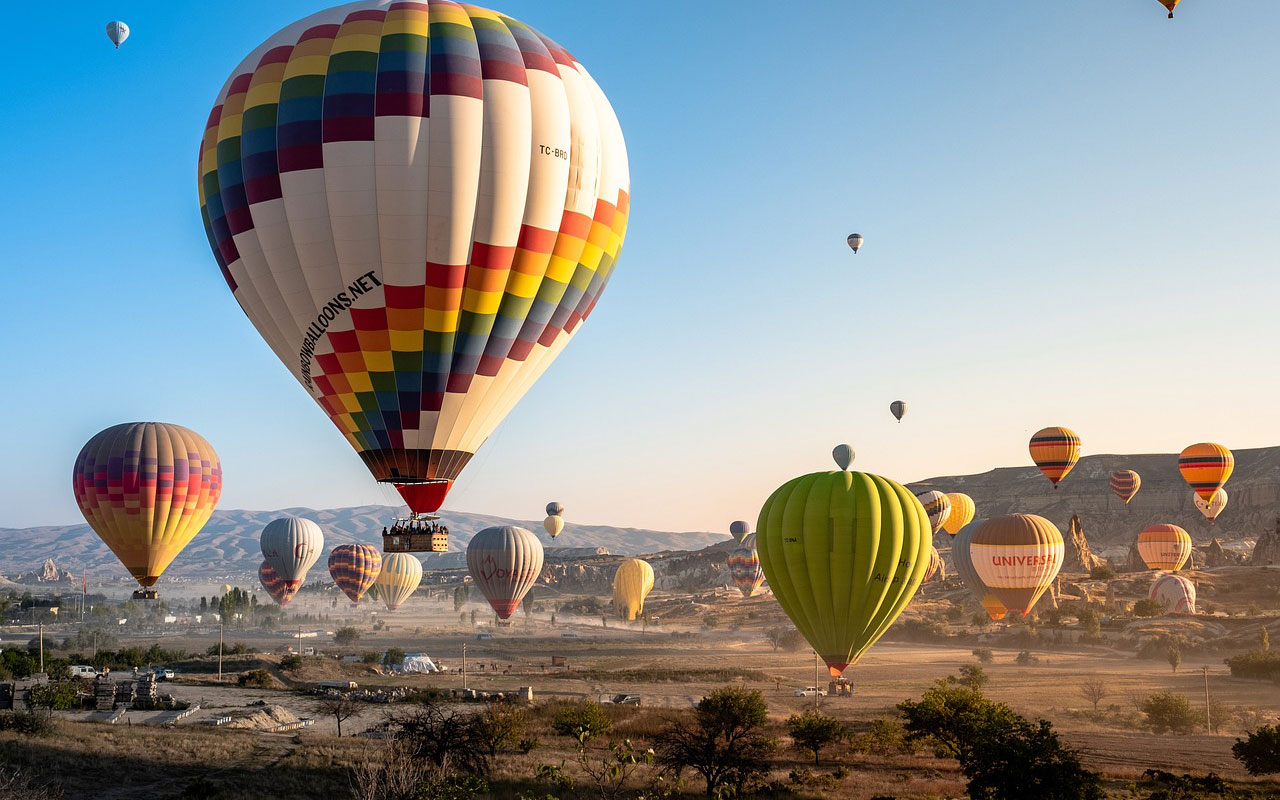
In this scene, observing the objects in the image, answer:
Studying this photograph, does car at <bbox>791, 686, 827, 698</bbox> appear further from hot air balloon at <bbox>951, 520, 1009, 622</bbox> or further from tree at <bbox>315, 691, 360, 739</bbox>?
tree at <bbox>315, 691, 360, 739</bbox>

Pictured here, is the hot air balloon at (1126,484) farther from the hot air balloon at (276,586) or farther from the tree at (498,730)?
the tree at (498,730)

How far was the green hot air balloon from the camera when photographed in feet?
121

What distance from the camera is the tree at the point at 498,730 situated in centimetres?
3784

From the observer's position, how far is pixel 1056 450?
326 ft

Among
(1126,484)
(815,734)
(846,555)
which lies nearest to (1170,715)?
(815,734)

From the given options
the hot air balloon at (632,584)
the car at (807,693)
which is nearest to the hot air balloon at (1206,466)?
the hot air balloon at (632,584)

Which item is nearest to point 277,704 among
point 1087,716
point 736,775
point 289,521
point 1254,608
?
point 736,775

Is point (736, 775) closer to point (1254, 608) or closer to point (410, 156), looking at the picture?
point (410, 156)

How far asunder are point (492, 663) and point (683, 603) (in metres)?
70.5

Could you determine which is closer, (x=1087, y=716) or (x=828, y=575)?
(x=828, y=575)

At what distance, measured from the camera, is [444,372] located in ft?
89.1

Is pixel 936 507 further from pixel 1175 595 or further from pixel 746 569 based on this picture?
pixel 746 569

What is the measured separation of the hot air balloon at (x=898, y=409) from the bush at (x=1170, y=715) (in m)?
62.1

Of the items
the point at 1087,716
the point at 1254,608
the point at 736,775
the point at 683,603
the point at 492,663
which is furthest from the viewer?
the point at 683,603
